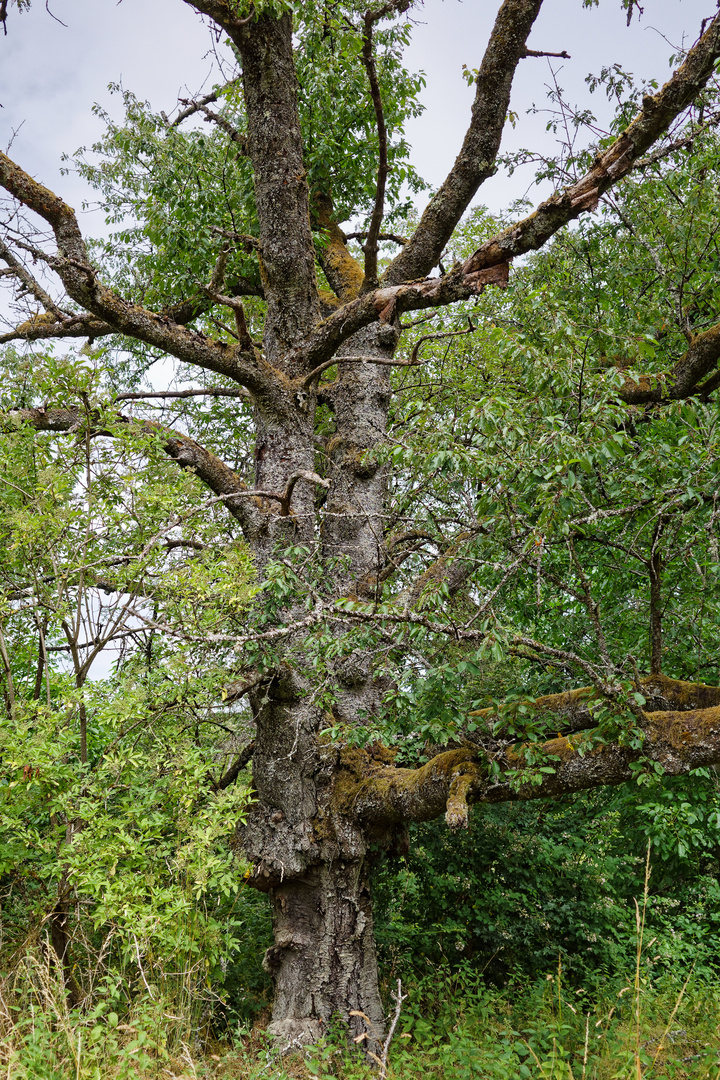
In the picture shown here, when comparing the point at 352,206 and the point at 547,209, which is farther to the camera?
the point at 352,206

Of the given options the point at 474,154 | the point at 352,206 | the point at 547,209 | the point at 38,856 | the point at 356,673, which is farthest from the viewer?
the point at 352,206

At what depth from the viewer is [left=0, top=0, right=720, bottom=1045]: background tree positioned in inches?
160

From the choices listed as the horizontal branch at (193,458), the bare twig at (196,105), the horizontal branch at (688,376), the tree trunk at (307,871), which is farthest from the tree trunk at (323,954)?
the bare twig at (196,105)

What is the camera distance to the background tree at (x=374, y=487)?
4070mm

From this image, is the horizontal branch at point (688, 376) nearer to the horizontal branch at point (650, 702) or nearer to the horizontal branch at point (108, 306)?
the horizontal branch at point (650, 702)

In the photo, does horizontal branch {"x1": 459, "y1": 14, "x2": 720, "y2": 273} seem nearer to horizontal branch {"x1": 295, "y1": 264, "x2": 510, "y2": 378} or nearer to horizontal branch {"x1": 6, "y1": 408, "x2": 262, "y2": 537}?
horizontal branch {"x1": 295, "y1": 264, "x2": 510, "y2": 378}

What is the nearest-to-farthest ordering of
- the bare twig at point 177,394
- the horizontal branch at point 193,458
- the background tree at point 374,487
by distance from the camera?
the background tree at point 374,487, the horizontal branch at point 193,458, the bare twig at point 177,394

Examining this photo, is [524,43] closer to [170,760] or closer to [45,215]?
[45,215]

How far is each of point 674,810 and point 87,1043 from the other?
3742 mm

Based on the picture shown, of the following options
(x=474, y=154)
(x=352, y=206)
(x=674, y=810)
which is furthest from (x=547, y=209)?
(x=352, y=206)

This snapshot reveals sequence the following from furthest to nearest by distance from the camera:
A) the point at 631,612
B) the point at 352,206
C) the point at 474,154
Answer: the point at 352,206 → the point at 631,612 → the point at 474,154

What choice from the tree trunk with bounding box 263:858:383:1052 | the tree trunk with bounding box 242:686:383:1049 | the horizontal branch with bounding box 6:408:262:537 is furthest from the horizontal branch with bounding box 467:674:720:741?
the horizontal branch with bounding box 6:408:262:537

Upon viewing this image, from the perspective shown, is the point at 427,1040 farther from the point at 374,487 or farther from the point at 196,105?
the point at 196,105

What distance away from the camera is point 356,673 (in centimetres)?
572
